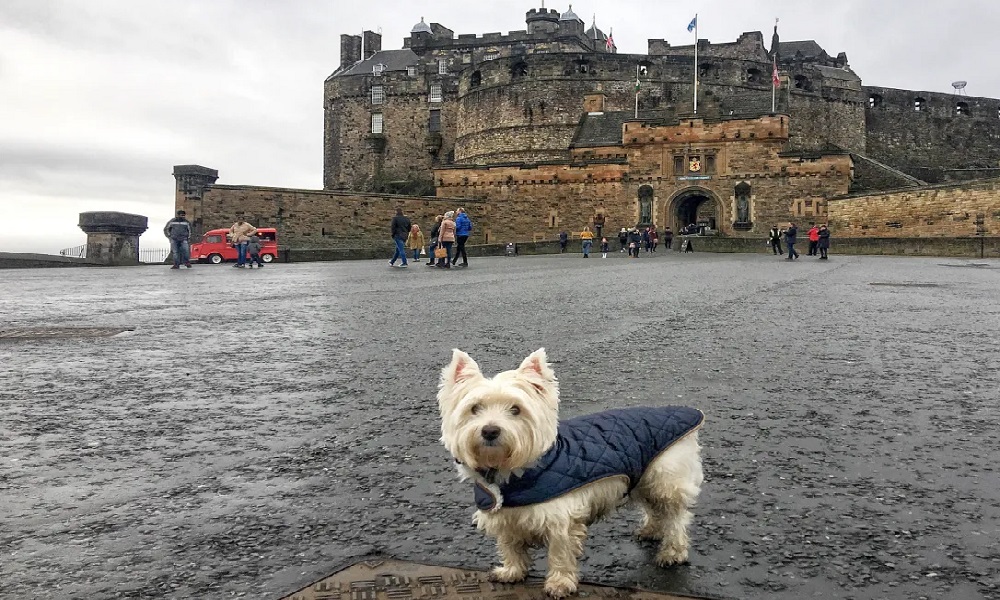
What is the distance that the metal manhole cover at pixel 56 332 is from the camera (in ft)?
19.4

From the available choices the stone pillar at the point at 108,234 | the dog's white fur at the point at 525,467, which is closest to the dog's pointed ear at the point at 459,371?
the dog's white fur at the point at 525,467

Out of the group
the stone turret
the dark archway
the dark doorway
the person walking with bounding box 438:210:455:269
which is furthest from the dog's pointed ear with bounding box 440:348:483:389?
the stone turret

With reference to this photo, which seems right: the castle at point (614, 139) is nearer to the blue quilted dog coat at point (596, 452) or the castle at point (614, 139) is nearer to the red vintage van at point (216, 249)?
the red vintage van at point (216, 249)

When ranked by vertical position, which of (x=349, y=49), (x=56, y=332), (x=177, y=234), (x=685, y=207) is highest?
(x=349, y=49)

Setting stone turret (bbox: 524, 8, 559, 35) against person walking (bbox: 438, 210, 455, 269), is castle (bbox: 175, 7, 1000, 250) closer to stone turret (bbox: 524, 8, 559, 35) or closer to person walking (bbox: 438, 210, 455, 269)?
stone turret (bbox: 524, 8, 559, 35)

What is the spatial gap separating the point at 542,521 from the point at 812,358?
350 cm

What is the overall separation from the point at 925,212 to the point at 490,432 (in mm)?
32678

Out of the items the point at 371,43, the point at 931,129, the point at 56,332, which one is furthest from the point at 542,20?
the point at 56,332

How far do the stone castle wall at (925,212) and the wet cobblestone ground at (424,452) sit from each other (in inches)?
977

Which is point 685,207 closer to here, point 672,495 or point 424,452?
point 424,452

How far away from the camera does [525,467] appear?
6.47 ft

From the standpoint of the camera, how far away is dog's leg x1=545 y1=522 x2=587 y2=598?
6.23ft

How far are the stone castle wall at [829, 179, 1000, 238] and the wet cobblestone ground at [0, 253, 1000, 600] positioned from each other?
2481 cm

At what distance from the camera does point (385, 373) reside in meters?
4.50
